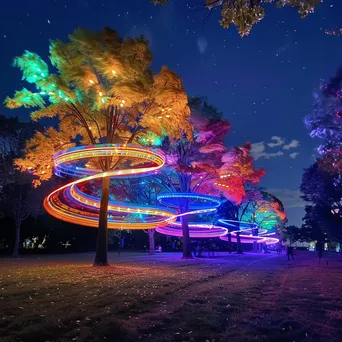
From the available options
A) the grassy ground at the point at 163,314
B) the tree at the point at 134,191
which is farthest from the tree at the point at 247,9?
the tree at the point at 134,191

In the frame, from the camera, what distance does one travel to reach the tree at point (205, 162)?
3033 centimetres

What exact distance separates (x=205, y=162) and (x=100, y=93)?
15.9 m

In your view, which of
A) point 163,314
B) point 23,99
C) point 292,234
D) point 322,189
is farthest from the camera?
point 292,234

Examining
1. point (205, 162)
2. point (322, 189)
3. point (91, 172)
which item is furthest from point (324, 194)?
point (91, 172)

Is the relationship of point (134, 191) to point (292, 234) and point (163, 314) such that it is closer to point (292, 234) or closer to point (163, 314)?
point (163, 314)

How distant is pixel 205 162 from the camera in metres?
32.2

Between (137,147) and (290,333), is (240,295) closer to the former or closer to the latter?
(290,333)

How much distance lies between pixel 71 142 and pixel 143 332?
19024 mm

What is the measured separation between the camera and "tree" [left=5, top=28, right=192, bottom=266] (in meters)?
17.6

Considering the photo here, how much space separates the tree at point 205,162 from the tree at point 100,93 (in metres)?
8.75

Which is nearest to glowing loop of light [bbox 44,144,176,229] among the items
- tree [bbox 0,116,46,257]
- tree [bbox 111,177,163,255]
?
tree [bbox 111,177,163,255]

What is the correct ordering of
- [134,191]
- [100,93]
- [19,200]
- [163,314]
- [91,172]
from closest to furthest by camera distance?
[163,314] < [100,93] < [91,172] < [19,200] < [134,191]

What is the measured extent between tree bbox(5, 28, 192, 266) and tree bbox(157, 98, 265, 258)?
8.75 meters

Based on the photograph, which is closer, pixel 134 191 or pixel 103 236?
pixel 103 236
